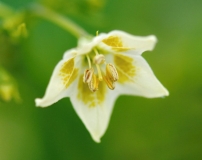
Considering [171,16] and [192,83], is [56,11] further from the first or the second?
[171,16]

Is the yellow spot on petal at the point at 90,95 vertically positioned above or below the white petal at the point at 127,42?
below

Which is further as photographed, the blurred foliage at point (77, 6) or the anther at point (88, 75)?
the blurred foliage at point (77, 6)

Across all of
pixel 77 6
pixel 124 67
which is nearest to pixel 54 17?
pixel 77 6

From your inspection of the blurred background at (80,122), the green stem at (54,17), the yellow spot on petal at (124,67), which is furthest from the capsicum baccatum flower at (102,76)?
the blurred background at (80,122)

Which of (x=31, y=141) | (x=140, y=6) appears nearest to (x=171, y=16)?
(x=140, y=6)

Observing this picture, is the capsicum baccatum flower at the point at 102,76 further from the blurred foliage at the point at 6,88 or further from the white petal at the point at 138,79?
the blurred foliage at the point at 6,88

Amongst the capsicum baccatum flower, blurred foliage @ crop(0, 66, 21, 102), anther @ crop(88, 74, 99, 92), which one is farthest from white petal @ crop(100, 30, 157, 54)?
blurred foliage @ crop(0, 66, 21, 102)
